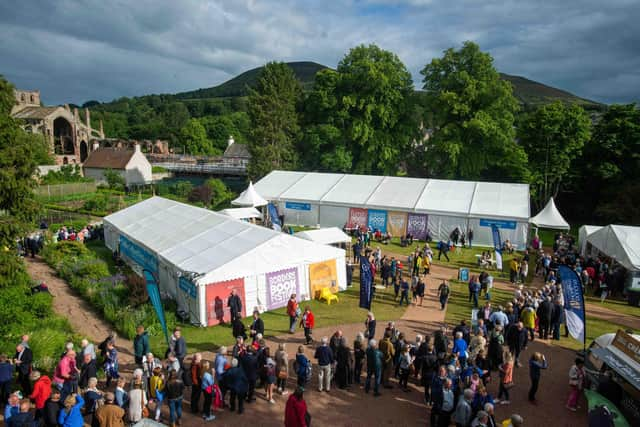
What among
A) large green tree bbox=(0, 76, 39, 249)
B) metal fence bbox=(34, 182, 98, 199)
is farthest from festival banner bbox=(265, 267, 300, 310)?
metal fence bbox=(34, 182, 98, 199)

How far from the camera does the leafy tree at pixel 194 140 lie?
84312 millimetres

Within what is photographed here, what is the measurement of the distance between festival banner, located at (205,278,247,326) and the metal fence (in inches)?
1277

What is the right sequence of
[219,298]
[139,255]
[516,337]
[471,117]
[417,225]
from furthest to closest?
[471,117]
[417,225]
[139,255]
[219,298]
[516,337]

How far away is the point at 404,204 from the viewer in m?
25.3

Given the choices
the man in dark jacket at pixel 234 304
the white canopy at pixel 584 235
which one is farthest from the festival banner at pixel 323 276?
the white canopy at pixel 584 235

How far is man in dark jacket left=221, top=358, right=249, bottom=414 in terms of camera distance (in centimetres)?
808

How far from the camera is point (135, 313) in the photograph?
12969 mm

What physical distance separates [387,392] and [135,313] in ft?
27.3

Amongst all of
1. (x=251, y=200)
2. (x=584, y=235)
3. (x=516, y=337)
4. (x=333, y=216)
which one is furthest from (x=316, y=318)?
(x=584, y=235)

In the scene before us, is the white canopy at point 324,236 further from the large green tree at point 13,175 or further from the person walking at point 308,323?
the large green tree at point 13,175

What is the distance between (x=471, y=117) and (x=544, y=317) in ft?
78.1

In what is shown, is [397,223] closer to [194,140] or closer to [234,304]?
[234,304]

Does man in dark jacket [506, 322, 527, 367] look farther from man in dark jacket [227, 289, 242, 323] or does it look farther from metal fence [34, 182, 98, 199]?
metal fence [34, 182, 98, 199]

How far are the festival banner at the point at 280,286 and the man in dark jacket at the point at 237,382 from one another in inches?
221
